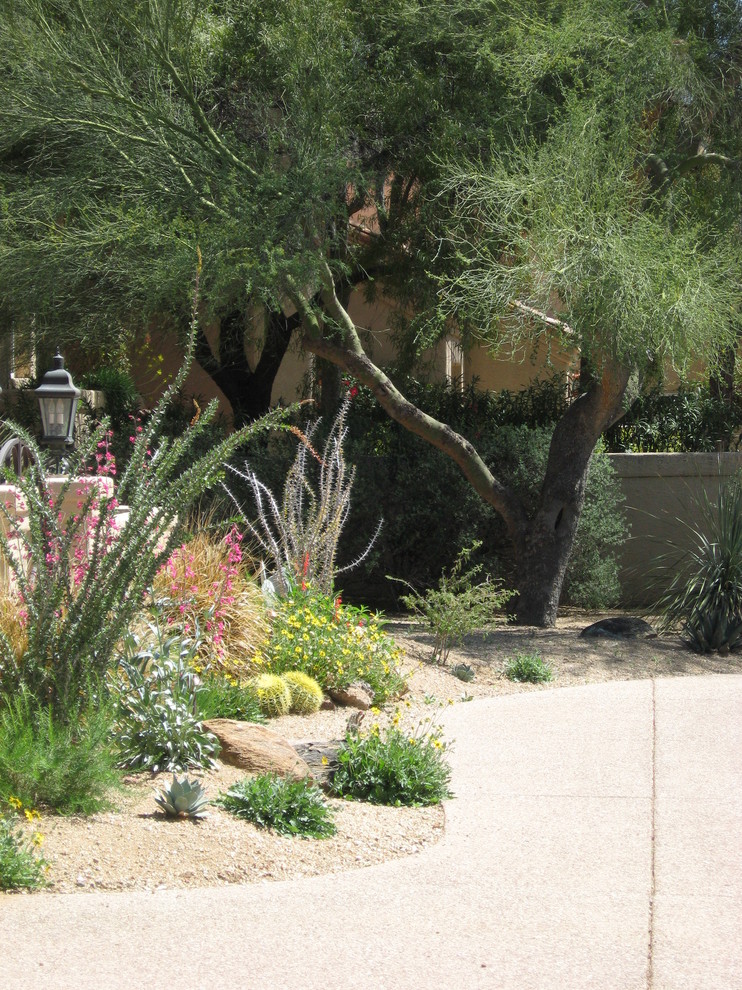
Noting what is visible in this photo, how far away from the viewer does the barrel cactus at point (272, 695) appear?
7141mm

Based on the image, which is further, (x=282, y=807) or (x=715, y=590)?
(x=715, y=590)

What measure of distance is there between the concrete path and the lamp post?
13.5 ft

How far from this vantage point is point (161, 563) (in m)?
5.65

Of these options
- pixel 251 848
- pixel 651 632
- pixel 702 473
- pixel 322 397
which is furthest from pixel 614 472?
pixel 251 848

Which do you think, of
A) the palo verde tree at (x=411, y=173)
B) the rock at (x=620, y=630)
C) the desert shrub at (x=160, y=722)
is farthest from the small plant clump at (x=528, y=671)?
the desert shrub at (x=160, y=722)

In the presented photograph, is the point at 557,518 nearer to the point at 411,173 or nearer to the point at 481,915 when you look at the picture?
the point at 411,173

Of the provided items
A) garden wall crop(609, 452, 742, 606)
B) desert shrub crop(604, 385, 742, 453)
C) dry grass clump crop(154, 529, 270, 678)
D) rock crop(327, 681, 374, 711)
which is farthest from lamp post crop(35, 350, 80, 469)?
desert shrub crop(604, 385, 742, 453)

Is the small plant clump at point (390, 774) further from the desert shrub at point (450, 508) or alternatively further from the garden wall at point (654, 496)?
the garden wall at point (654, 496)

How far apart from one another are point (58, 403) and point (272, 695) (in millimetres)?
2794

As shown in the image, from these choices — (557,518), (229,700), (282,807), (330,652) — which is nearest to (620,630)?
(557,518)

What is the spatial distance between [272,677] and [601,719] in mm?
2157

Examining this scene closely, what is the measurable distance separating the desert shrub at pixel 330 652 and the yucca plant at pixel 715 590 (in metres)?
3.30

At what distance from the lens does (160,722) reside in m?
5.68

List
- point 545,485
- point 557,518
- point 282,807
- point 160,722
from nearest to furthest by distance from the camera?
point 282,807 < point 160,722 < point 557,518 < point 545,485
